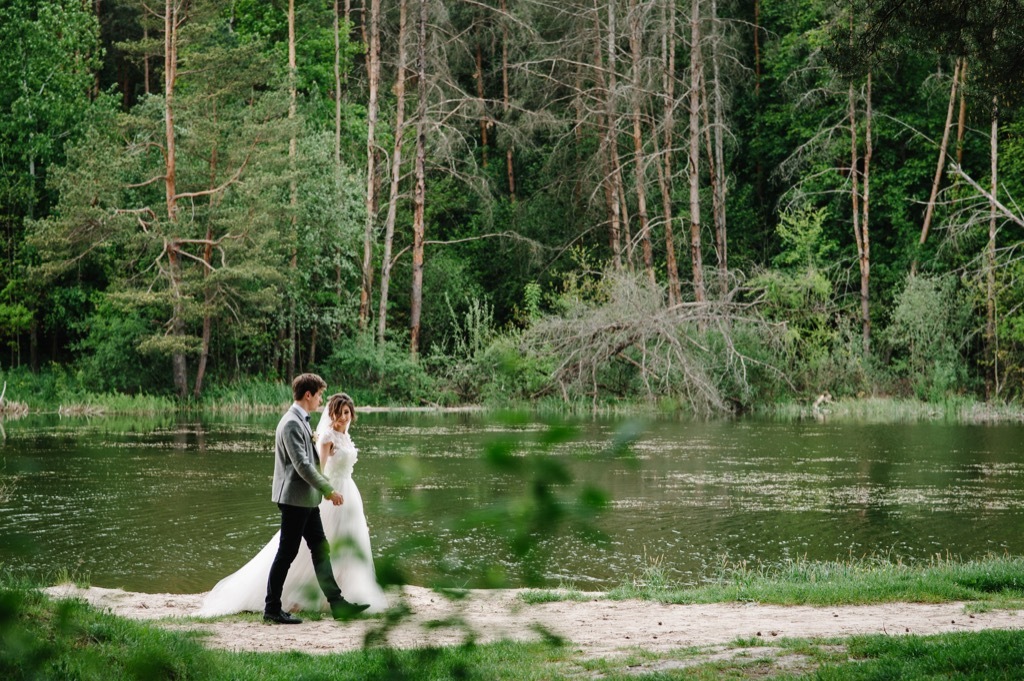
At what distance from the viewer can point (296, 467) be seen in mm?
8391

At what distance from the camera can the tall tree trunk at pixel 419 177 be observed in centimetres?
3841

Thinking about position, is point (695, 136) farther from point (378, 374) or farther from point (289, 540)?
point (289, 540)

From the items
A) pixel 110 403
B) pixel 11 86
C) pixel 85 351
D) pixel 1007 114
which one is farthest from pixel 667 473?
pixel 11 86

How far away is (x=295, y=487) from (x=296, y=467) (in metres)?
0.20

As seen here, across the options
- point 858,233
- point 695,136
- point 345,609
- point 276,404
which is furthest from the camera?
point 858,233

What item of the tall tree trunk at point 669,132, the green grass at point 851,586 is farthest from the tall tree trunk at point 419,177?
the green grass at point 851,586

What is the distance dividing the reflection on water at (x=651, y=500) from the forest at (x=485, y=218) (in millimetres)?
7884

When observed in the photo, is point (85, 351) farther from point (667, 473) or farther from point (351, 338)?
point (667, 473)

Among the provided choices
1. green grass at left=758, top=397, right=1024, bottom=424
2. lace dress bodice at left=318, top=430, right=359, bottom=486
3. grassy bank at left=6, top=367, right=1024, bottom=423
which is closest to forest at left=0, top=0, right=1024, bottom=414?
grassy bank at left=6, top=367, right=1024, bottom=423

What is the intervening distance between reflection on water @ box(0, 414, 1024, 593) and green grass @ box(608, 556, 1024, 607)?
0.75 metres

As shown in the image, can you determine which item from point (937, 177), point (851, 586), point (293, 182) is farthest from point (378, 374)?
point (851, 586)

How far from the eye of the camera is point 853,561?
11812mm

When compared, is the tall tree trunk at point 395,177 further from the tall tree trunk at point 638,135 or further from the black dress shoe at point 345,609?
the black dress shoe at point 345,609

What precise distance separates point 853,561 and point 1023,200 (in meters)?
29.2
